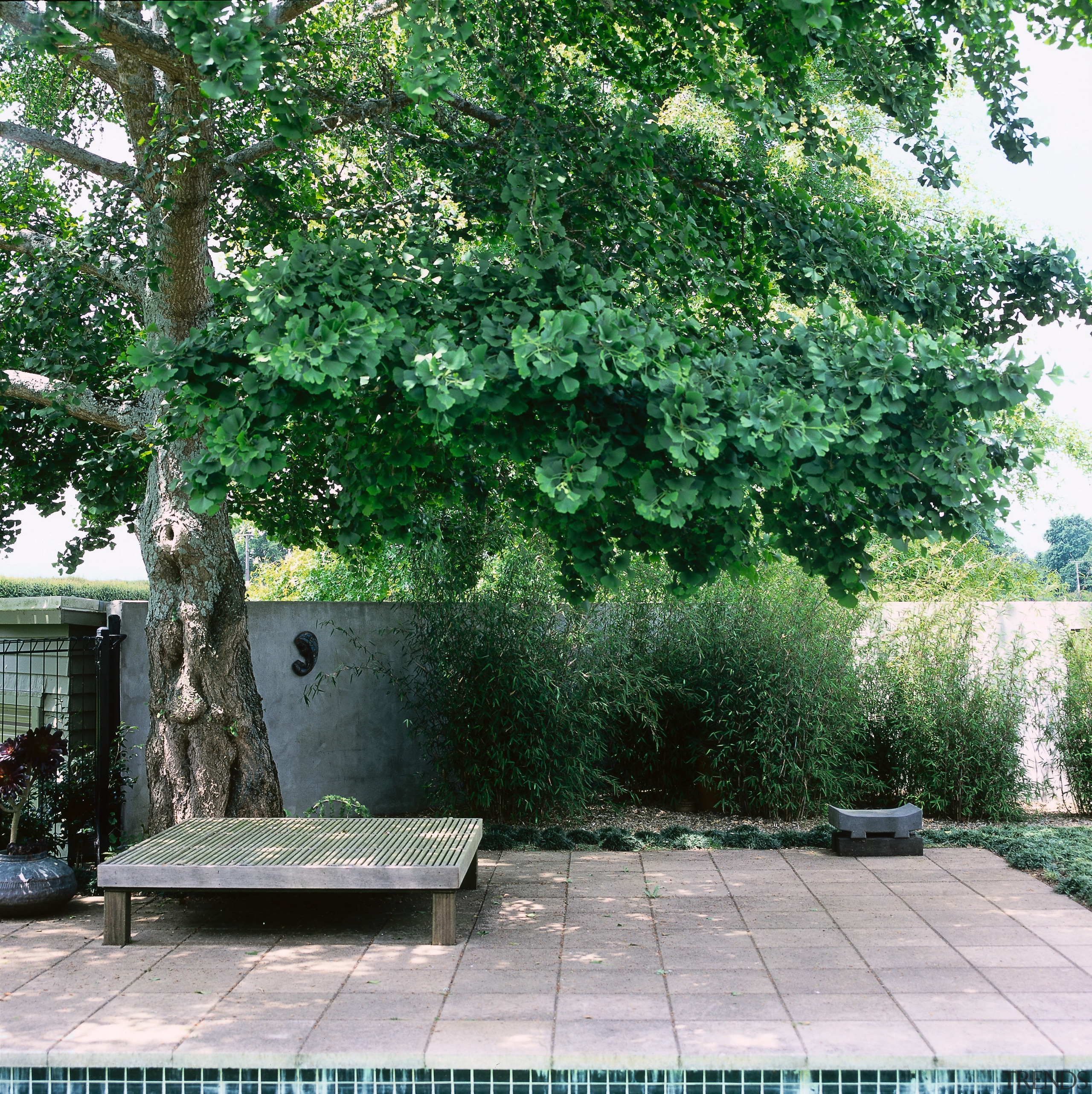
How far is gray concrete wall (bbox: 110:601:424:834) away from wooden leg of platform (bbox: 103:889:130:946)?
7.79 ft

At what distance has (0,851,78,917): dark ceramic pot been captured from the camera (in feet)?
15.1

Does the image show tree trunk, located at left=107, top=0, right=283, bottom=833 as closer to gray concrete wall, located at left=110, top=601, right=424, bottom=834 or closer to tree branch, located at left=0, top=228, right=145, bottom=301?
tree branch, located at left=0, top=228, right=145, bottom=301

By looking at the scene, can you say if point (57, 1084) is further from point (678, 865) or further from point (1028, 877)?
point (1028, 877)

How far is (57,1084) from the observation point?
305cm

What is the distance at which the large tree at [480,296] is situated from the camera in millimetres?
3311

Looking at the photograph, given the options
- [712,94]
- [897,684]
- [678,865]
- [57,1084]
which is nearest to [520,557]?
[678,865]

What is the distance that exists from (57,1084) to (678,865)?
3373 millimetres

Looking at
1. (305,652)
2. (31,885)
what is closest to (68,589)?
(305,652)

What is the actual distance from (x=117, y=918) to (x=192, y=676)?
1.30 meters

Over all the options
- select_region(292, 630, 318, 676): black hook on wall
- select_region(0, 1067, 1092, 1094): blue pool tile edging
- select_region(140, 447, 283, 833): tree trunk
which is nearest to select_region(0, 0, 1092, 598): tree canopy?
select_region(140, 447, 283, 833): tree trunk

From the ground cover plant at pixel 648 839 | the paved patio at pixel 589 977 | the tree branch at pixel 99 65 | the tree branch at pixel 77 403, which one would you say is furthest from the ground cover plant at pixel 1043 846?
the tree branch at pixel 99 65

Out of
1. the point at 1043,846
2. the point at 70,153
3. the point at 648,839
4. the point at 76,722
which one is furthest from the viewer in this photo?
the point at 648,839

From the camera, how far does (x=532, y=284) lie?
367 centimetres

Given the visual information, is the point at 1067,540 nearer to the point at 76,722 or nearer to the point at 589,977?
the point at 76,722
